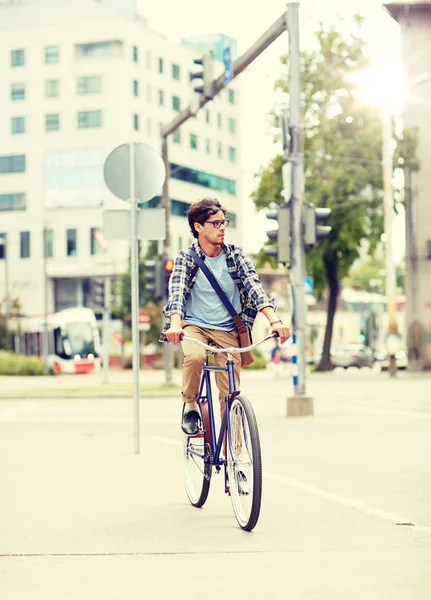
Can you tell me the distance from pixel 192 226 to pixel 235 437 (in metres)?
1.35

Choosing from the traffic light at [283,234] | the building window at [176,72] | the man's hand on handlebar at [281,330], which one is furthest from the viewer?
the building window at [176,72]

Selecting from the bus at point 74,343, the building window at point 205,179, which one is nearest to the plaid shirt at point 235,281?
the bus at point 74,343

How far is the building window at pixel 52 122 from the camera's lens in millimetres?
82438

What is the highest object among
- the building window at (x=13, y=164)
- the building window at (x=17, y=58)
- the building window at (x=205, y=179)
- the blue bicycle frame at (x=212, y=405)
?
the building window at (x=17, y=58)

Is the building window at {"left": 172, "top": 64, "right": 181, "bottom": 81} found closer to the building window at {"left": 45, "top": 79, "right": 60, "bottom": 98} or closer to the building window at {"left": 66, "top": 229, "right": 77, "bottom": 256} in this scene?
the building window at {"left": 45, "top": 79, "right": 60, "bottom": 98}

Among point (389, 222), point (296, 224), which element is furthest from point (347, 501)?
point (389, 222)

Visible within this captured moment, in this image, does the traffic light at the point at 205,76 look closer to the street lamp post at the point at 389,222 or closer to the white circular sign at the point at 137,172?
the white circular sign at the point at 137,172

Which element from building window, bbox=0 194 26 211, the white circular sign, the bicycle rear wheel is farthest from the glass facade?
the bicycle rear wheel

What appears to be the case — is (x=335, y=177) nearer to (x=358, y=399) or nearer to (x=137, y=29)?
(x=358, y=399)

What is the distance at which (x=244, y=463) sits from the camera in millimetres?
6836

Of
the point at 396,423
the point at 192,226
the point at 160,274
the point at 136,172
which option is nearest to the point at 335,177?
the point at 160,274

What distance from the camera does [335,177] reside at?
1831 inches

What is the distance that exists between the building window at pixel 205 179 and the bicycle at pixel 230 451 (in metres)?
75.4

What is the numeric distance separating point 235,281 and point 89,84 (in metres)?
76.4
